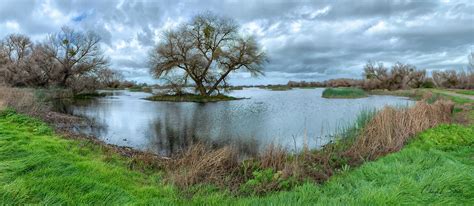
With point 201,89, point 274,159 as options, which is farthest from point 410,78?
point 274,159

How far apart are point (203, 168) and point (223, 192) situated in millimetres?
1274

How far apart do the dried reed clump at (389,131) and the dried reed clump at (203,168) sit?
333cm

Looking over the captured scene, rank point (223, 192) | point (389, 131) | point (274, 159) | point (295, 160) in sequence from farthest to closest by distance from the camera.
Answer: point (389, 131), point (274, 159), point (295, 160), point (223, 192)

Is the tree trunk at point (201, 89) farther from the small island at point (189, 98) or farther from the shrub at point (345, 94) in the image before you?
the shrub at point (345, 94)

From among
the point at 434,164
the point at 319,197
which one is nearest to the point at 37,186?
the point at 319,197

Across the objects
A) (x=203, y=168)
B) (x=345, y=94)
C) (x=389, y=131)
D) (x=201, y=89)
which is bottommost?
(x=203, y=168)

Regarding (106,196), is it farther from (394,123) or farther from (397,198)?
(394,123)

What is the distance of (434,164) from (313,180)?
2.32 meters

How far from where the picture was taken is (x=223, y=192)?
5102mm

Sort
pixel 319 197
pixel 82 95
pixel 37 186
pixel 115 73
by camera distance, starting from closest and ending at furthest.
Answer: pixel 37 186
pixel 319 197
pixel 82 95
pixel 115 73

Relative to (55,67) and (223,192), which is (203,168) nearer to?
(223,192)

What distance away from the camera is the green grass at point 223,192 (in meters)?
3.85

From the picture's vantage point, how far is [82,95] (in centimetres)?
4319

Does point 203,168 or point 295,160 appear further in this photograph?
point 295,160
